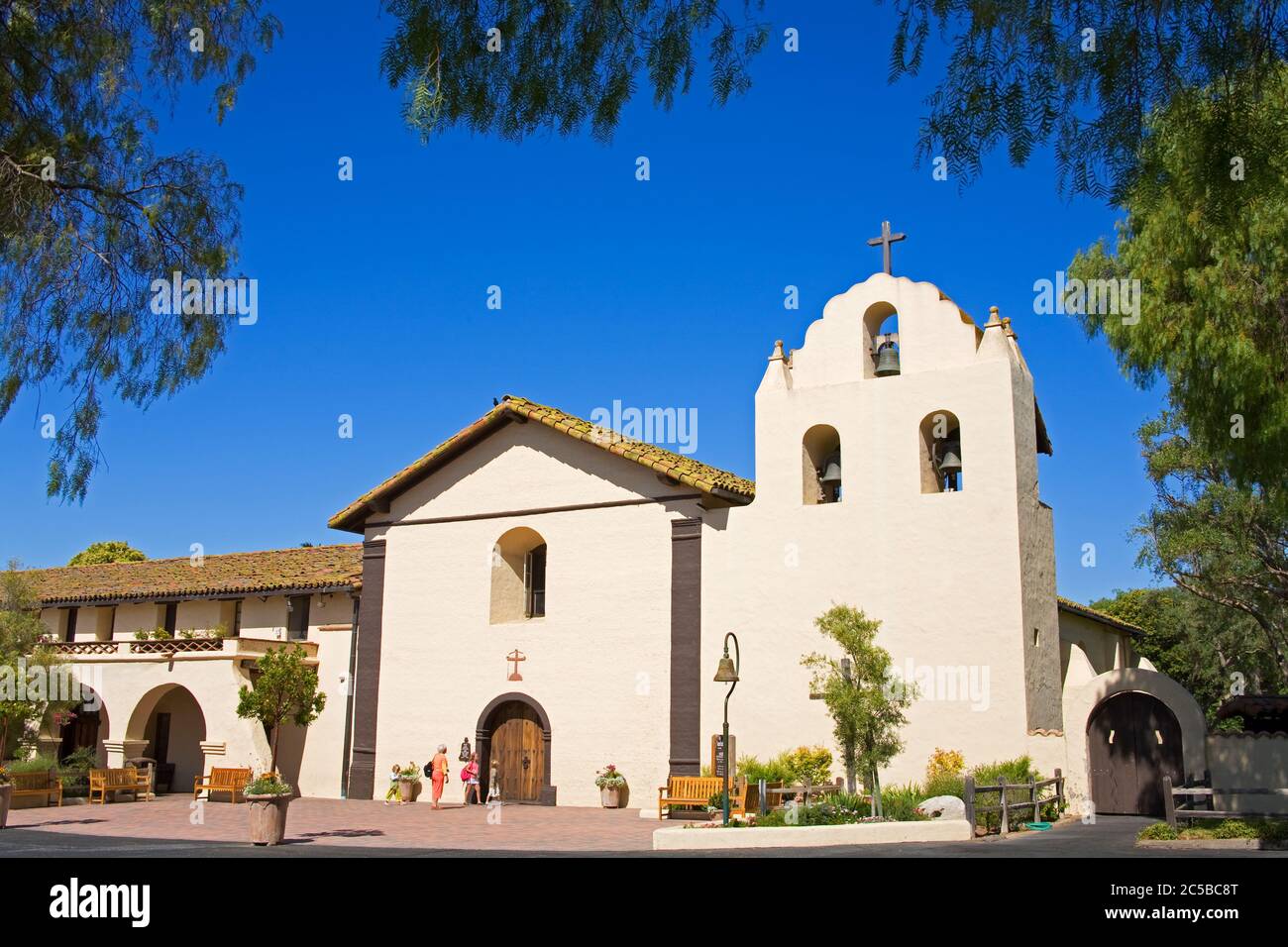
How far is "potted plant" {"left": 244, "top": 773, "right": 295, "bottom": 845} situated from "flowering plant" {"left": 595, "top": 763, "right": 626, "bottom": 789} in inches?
325

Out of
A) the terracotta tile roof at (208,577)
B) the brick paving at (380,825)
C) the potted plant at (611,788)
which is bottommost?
the brick paving at (380,825)

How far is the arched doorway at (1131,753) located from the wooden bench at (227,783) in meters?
19.0

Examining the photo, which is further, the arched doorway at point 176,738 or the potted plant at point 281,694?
the arched doorway at point 176,738

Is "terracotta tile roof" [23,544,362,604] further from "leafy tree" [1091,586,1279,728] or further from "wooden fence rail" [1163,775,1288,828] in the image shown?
"leafy tree" [1091,586,1279,728]

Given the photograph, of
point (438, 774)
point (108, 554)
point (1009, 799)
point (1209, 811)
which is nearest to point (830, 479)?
point (1009, 799)

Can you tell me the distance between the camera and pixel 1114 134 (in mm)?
6719

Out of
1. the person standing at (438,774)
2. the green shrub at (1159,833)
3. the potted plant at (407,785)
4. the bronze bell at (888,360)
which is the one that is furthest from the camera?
the potted plant at (407,785)

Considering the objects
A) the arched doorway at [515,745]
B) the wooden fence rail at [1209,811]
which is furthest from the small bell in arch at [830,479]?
the wooden fence rail at [1209,811]

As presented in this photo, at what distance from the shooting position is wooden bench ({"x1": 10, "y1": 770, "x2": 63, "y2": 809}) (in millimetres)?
24577

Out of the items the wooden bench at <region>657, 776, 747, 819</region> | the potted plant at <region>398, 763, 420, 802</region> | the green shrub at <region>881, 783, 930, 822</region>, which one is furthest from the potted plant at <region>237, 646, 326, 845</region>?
the green shrub at <region>881, 783, 930, 822</region>

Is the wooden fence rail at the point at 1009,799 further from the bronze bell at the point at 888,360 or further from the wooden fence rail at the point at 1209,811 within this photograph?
the bronze bell at the point at 888,360

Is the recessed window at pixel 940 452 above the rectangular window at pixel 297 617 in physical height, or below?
above

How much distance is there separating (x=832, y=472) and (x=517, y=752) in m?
9.63

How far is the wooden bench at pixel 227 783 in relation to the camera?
26109mm
